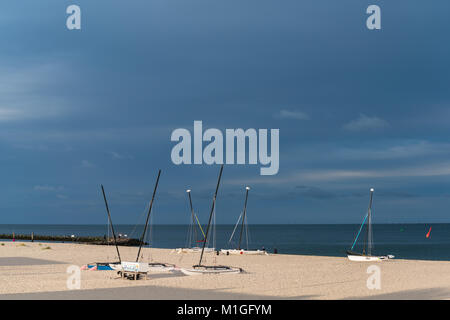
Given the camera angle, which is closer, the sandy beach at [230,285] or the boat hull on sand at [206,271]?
the sandy beach at [230,285]

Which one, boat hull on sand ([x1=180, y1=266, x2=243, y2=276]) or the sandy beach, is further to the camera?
boat hull on sand ([x1=180, y1=266, x2=243, y2=276])

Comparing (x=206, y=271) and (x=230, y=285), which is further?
(x=206, y=271)

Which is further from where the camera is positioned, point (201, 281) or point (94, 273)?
point (94, 273)

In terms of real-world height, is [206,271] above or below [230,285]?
above

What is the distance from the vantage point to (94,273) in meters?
33.9

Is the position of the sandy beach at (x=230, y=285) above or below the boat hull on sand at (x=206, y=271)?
below

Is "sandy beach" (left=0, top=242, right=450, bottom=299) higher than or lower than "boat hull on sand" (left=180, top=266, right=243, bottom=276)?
lower
